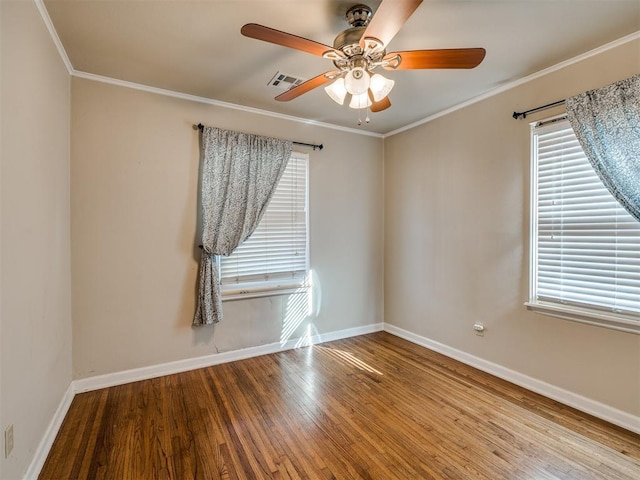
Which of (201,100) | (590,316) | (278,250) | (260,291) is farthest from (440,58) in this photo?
(260,291)

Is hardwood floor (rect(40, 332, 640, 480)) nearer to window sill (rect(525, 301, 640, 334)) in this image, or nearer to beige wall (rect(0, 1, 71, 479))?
beige wall (rect(0, 1, 71, 479))

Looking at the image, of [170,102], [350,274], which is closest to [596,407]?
[350,274]

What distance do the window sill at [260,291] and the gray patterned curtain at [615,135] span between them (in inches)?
109

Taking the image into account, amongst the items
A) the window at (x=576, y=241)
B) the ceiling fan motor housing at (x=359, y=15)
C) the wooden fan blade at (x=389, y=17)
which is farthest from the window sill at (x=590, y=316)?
the ceiling fan motor housing at (x=359, y=15)

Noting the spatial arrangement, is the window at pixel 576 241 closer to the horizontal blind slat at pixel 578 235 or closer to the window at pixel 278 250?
the horizontal blind slat at pixel 578 235

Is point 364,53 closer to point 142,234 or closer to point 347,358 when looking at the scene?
point 142,234

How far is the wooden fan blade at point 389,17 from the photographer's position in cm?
127

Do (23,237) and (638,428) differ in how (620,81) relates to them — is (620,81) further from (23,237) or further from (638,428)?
(23,237)

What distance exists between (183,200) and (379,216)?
95.9 inches

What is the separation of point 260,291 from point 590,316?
9.27 feet

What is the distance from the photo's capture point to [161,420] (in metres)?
2.18

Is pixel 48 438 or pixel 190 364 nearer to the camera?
pixel 48 438

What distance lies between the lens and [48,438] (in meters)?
1.88

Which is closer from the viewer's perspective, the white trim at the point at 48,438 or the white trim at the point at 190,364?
the white trim at the point at 48,438
